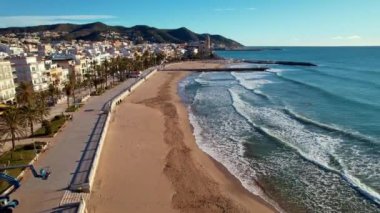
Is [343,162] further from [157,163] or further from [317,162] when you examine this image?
[157,163]

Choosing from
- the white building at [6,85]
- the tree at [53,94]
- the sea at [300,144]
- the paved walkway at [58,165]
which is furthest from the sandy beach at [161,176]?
the white building at [6,85]

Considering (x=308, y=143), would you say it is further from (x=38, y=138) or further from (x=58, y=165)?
(x=38, y=138)

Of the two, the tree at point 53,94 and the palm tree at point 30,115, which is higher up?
the palm tree at point 30,115

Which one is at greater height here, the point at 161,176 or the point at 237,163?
the point at 161,176

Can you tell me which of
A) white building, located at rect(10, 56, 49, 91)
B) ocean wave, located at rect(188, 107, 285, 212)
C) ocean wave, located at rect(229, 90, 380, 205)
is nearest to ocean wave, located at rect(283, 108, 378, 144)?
ocean wave, located at rect(229, 90, 380, 205)

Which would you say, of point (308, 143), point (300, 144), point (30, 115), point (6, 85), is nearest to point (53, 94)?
point (6, 85)

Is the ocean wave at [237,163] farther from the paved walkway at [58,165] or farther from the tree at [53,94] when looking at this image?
the tree at [53,94]

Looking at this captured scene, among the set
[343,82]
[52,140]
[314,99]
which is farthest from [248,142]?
[343,82]
